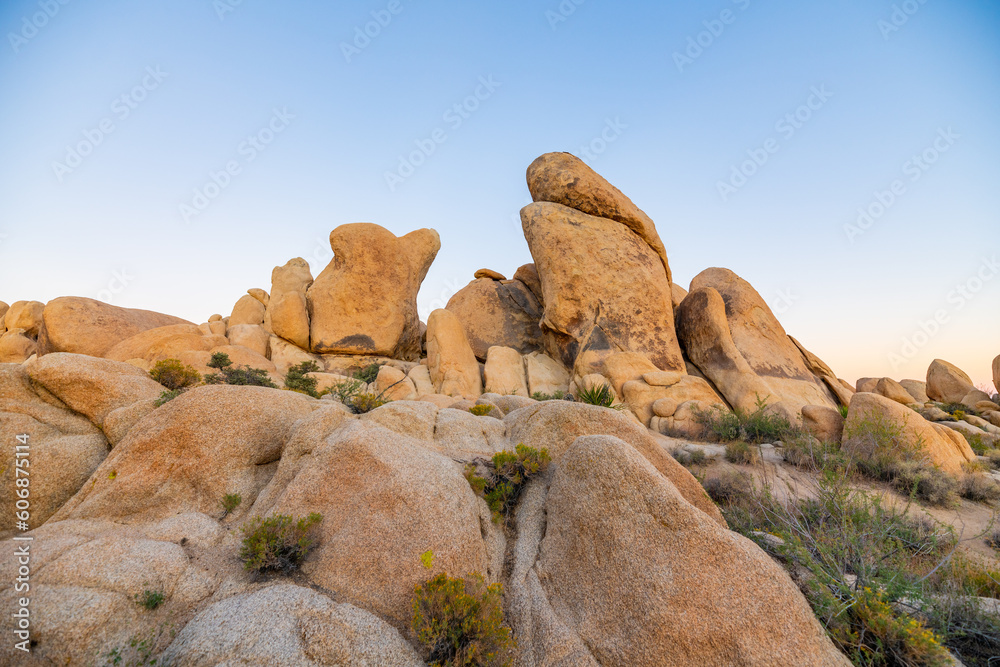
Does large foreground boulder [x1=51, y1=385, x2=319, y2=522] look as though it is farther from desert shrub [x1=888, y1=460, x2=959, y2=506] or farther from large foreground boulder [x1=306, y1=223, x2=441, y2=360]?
large foreground boulder [x1=306, y1=223, x2=441, y2=360]

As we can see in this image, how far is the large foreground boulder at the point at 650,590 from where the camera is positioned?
11.9 ft

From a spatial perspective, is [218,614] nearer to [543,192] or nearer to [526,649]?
[526,649]

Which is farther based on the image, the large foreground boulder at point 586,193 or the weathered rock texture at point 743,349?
the large foreground boulder at point 586,193

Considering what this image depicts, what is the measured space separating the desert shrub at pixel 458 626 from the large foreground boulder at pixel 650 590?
352mm

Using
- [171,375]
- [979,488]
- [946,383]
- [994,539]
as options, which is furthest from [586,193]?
[946,383]

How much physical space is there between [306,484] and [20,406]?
212 inches

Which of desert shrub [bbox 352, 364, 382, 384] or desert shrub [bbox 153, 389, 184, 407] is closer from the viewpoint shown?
desert shrub [bbox 153, 389, 184, 407]

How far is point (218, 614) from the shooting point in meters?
3.62

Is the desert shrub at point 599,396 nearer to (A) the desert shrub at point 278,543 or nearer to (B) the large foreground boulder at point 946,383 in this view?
(A) the desert shrub at point 278,543

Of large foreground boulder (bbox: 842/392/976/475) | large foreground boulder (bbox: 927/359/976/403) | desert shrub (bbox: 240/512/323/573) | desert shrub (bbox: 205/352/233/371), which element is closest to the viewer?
desert shrub (bbox: 240/512/323/573)

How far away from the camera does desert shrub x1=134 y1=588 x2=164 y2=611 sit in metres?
3.93

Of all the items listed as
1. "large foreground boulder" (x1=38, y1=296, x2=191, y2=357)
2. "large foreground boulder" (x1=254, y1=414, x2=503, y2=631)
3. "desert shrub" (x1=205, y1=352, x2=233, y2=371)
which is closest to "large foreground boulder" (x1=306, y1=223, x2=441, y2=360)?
"desert shrub" (x1=205, y1=352, x2=233, y2=371)

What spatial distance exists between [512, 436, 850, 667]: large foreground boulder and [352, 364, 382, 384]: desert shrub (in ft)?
55.4

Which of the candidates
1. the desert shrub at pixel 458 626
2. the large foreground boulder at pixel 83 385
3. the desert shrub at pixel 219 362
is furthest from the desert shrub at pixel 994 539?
the desert shrub at pixel 219 362
